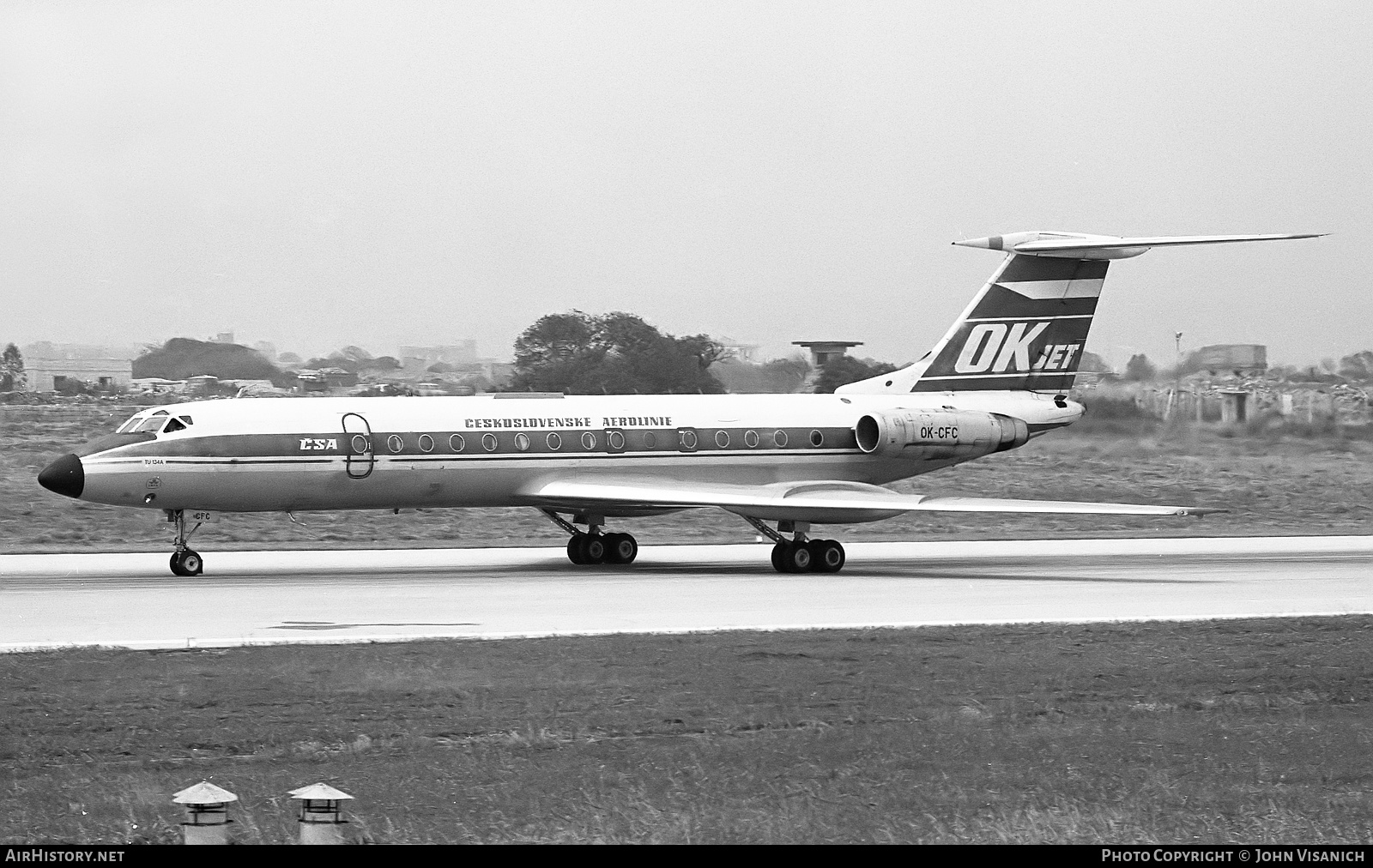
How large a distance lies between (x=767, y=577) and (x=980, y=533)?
42.3 feet

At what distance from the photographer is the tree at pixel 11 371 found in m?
55.8

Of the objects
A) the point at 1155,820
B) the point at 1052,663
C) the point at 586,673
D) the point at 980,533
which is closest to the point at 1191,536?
the point at 980,533

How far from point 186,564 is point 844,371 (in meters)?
22.7

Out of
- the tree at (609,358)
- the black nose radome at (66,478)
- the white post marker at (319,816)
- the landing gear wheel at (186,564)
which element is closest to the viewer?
the white post marker at (319,816)

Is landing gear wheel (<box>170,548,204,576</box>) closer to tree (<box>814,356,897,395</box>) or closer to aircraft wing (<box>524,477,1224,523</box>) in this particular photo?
aircraft wing (<box>524,477,1224,523</box>)

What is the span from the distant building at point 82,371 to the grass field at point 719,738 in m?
40.1

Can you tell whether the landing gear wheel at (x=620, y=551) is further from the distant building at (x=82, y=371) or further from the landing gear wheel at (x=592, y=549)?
the distant building at (x=82, y=371)

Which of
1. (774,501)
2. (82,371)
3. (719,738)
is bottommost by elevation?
(719,738)

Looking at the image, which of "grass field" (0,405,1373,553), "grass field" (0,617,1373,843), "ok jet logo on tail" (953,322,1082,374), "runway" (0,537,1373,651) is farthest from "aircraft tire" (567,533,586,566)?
"grass field" (0,617,1373,843)

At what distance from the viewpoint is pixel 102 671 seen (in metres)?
14.8

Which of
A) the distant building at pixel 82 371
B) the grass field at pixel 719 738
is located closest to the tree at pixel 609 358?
the distant building at pixel 82 371

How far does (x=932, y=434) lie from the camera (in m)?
30.5

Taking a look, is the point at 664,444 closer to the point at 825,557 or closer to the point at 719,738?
the point at 825,557

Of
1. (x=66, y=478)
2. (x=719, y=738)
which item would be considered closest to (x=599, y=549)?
(x=66, y=478)
